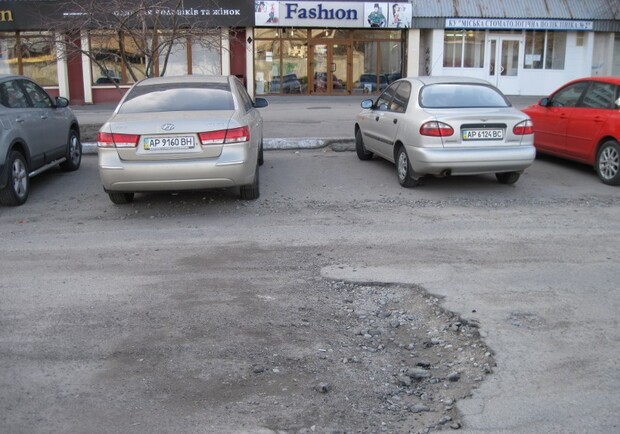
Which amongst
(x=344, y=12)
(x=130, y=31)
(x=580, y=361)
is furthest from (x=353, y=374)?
(x=344, y=12)

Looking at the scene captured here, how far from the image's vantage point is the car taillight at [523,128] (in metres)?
9.00

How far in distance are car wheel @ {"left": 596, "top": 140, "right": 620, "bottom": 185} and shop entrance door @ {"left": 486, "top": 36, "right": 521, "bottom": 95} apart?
62.8ft

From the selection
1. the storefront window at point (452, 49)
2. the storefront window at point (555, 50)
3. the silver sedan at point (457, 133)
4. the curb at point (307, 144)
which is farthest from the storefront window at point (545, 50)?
the silver sedan at point (457, 133)

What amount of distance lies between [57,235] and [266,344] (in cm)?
394

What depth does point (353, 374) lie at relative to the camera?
4.27 metres

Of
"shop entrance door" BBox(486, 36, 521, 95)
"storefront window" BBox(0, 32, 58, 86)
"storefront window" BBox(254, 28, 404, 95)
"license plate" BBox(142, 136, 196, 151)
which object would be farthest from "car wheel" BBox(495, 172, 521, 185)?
"storefront window" BBox(0, 32, 58, 86)

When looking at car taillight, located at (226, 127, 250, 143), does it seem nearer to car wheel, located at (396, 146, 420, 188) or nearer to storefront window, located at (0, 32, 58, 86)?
car wheel, located at (396, 146, 420, 188)

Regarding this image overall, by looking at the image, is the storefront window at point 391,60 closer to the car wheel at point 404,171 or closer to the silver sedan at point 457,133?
the silver sedan at point 457,133

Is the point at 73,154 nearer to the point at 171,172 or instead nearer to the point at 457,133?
the point at 171,172

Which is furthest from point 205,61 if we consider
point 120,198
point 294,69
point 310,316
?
point 310,316

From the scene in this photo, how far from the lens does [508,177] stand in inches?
386

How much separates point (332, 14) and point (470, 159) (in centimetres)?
1881

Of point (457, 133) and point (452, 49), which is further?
point (452, 49)

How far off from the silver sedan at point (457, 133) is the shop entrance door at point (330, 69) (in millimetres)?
18368
